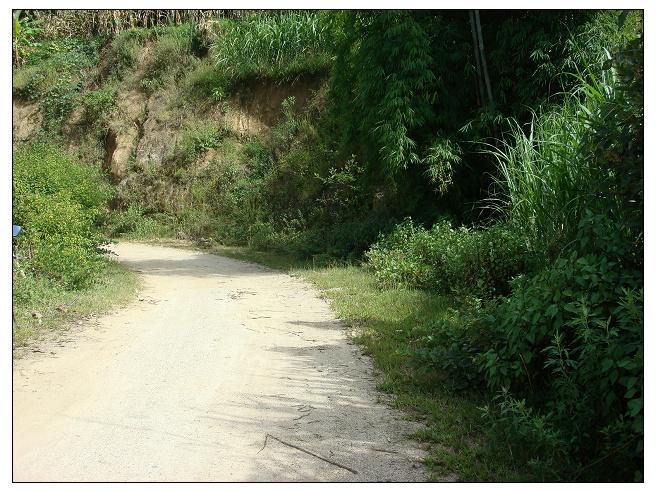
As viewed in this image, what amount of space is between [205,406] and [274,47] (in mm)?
18809

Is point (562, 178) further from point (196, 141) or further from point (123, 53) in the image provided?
point (123, 53)

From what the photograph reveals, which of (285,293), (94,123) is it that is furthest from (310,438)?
(94,123)

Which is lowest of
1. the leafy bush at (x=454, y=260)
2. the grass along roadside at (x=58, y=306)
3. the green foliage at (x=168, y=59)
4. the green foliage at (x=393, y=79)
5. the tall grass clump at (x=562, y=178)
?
the grass along roadside at (x=58, y=306)

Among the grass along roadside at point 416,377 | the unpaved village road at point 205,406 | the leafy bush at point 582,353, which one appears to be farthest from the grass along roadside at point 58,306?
the leafy bush at point 582,353

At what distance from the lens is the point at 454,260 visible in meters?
8.23

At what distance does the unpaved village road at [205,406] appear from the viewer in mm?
3527

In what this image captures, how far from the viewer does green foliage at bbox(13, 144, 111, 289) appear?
8477mm

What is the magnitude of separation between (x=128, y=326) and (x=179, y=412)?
9.49 ft

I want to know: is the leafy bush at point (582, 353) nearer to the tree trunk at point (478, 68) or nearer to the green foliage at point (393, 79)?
the green foliage at point (393, 79)

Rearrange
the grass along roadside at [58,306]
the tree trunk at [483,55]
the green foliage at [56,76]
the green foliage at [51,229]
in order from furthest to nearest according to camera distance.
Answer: the green foliage at [56,76] → the tree trunk at [483,55] → the green foliage at [51,229] → the grass along roadside at [58,306]

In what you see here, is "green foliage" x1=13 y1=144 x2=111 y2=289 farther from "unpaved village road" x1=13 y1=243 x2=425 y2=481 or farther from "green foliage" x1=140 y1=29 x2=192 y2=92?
"green foliage" x1=140 y1=29 x2=192 y2=92

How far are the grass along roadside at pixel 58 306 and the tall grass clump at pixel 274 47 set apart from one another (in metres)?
13.4

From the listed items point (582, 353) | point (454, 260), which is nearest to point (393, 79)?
point (454, 260)

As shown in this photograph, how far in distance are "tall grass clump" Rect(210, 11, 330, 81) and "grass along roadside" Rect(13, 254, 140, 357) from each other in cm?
1337
